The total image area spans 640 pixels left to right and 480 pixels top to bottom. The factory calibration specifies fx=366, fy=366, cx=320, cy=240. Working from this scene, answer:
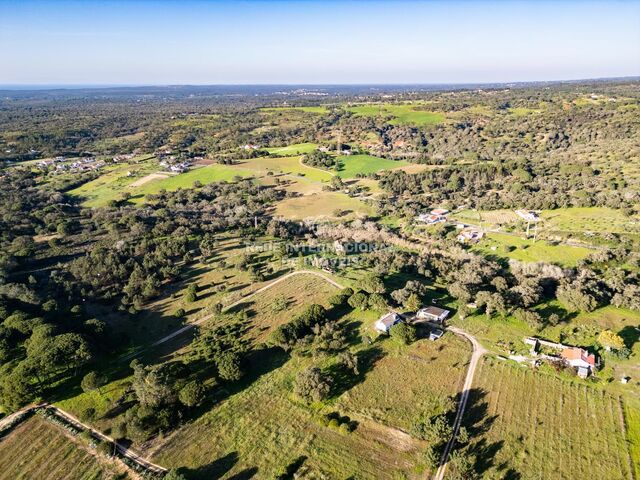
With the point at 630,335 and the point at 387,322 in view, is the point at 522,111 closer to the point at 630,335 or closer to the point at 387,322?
the point at 630,335

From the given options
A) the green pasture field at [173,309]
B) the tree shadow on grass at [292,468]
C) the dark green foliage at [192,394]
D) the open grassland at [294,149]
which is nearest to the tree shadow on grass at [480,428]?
the tree shadow on grass at [292,468]

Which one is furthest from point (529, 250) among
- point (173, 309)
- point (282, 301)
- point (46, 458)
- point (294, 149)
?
point (294, 149)

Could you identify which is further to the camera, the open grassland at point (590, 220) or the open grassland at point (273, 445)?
the open grassland at point (590, 220)

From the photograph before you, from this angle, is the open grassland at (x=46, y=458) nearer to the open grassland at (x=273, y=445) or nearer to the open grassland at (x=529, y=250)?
Result: the open grassland at (x=273, y=445)

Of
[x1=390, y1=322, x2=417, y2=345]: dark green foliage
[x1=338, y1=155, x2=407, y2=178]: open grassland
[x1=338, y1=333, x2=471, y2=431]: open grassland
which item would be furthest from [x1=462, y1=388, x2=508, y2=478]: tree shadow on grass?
[x1=338, y1=155, x2=407, y2=178]: open grassland

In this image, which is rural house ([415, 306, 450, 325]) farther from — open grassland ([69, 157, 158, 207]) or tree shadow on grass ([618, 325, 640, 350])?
open grassland ([69, 157, 158, 207])

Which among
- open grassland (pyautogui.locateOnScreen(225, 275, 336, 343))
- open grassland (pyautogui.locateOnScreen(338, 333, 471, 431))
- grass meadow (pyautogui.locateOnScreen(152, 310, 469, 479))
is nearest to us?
grass meadow (pyautogui.locateOnScreen(152, 310, 469, 479))
